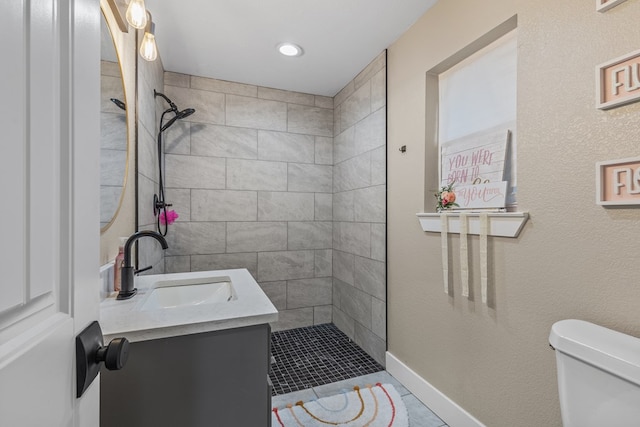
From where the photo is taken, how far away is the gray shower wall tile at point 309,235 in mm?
2906

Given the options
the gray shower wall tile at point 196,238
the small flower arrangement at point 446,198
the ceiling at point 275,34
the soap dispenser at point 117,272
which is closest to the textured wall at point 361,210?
the ceiling at point 275,34

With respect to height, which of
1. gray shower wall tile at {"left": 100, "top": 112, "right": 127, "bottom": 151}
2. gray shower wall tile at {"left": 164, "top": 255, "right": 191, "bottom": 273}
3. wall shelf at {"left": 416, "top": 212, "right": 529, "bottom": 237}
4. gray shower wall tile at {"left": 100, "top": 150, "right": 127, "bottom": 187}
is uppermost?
gray shower wall tile at {"left": 100, "top": 112, "right": 127, "bottom": 151}

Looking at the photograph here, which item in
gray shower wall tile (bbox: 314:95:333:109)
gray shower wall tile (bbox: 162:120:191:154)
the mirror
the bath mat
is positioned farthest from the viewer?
gray shower wall tile (bbox: 314:95:333:109)

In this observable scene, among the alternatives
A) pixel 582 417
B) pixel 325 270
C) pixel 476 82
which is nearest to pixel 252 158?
pixel 325 270

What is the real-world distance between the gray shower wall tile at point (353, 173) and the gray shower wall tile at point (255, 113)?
687 millimetres

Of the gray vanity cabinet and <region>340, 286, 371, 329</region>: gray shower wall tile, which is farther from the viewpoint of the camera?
<region>340, 286, 371, 329</region>: gray shower wall tile

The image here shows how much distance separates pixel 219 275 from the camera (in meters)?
1.64

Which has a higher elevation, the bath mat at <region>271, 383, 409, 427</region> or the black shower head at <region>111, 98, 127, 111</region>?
the black shower head at <region>111, 98, 127, 111</region>

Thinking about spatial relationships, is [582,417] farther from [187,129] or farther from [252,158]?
[187,129]

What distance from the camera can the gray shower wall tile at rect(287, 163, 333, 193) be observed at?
2.90 metres

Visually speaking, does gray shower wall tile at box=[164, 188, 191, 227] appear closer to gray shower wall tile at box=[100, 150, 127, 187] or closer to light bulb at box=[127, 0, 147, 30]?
gray shower wall tile at box=[100, 150, 127, 187]

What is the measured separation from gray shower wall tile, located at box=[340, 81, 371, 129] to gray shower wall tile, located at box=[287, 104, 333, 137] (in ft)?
0.70

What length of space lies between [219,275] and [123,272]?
49 cm

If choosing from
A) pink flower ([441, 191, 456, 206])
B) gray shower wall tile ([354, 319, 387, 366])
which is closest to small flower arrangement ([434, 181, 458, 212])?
pink flower ([441, 191, 456, 206])
